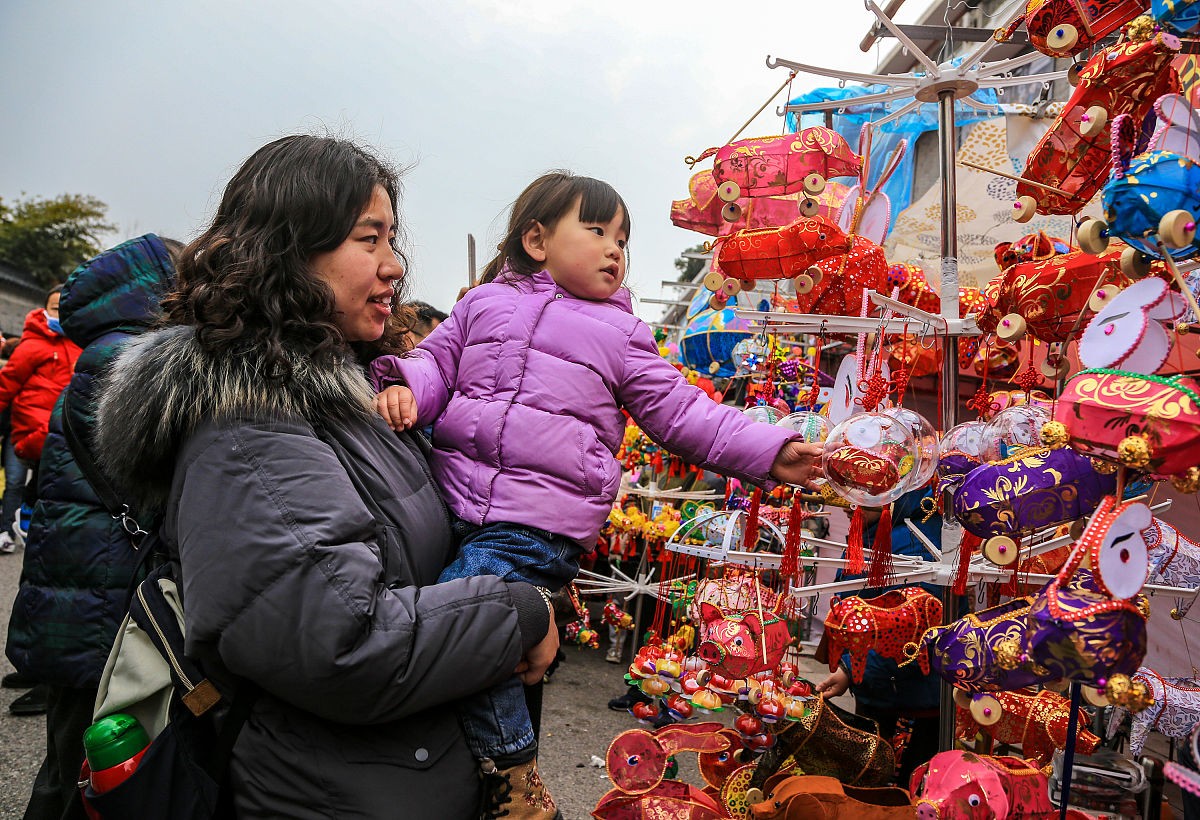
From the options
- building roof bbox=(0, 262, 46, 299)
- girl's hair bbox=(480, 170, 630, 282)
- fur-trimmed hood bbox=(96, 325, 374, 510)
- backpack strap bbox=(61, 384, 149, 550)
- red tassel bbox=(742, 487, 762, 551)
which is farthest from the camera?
building roof bbox=(0, 262, 46, 299)

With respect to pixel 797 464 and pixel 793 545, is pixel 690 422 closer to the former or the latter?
pixel 797 464

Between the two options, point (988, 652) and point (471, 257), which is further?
point (471, 257)

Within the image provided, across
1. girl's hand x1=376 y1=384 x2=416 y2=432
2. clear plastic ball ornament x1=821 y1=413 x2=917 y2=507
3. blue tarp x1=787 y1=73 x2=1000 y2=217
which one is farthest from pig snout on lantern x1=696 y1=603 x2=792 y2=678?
blue tarp x1=787 y1=73 x2=1000 y2=217

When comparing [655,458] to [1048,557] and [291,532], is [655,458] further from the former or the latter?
[291,532]

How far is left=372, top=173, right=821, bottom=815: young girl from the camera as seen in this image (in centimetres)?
140

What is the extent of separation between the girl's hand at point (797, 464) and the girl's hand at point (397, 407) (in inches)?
26.7

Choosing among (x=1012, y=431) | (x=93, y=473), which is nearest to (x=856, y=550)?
(x=1012, y=431)

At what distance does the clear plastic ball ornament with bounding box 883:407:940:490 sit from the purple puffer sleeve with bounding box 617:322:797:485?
0.28 metres

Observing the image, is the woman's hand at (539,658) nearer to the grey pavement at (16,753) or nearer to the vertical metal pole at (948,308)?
the vertical metal pole at (948,308)

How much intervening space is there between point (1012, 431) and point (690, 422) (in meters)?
0.68

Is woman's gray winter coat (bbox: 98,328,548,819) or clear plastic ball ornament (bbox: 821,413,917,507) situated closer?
woman's gray winter coat (bbox: 98,328,548,819)

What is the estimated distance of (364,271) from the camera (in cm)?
129

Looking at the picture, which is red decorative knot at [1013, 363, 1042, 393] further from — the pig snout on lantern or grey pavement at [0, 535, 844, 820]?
grey pavement at [0, 535, 844, 820]

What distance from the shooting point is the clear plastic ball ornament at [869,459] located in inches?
60.6
